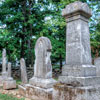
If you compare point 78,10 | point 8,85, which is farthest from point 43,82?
point 8,85

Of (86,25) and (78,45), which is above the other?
(86,25)

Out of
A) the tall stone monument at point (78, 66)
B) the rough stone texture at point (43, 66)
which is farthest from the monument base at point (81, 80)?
the rough stone texture at point (43, 66)

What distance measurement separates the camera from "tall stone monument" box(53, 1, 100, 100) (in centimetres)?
273

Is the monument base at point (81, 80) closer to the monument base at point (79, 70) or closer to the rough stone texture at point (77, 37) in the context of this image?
the monument base at point (79, 70)

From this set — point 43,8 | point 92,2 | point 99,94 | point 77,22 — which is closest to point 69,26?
point 77,22

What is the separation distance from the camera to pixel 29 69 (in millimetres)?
13039

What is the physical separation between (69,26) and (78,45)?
1.93 ft

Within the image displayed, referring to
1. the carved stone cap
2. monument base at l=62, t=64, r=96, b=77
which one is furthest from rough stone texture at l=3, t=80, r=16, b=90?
the carved stone cap

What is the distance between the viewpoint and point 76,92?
2.71 metres

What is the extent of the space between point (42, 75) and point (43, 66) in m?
0.33

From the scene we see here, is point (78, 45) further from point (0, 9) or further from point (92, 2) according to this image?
point (0, 9)

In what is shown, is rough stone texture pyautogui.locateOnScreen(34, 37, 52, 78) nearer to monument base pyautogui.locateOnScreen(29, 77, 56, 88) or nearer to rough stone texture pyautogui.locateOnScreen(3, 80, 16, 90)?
monument base pyautogui.locateOnScreen(29, 77, 56, 88)

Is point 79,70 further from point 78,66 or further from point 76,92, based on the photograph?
point 76,92

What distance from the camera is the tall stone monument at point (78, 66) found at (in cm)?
273
